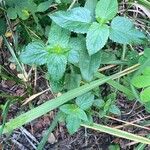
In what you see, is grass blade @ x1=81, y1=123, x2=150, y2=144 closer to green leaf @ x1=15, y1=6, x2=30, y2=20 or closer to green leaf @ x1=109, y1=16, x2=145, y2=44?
green leaf @ x1=109, y1=16, x2=145, y2=44

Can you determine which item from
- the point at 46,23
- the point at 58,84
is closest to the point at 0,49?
the point at 46,23

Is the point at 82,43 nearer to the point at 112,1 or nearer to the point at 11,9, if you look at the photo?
the point at 112,1

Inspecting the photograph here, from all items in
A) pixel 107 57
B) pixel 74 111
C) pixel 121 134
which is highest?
pixel 107 57

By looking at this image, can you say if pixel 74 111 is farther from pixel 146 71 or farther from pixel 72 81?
pixel 146 71

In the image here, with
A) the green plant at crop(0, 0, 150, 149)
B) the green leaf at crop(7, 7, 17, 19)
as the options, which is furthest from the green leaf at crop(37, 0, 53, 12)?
the green leaf at crop(7, 7, 17, 19)

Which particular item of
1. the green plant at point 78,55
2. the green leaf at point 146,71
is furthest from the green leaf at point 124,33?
the green leaf at point 146,71

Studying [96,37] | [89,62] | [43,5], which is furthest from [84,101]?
[43,5]
